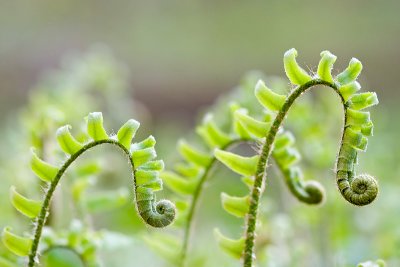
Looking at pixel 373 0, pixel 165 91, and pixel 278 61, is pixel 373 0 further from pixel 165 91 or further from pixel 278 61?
pixel 165 91

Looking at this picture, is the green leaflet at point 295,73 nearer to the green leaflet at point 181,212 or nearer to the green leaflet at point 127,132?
the green leaflet at point 127,132

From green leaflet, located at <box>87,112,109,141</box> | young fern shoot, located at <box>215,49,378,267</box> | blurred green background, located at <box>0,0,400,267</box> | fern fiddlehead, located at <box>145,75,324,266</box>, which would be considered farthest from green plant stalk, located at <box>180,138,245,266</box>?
blurred green background, located at <box>0,0,400,267</box>

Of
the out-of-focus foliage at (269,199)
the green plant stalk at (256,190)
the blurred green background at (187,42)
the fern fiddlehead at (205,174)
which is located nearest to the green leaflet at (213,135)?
the fern fiddlehead at (205,174)

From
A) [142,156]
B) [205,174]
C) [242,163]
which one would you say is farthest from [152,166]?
[205,174]

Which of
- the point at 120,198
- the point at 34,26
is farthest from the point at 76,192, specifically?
the point at 34,26

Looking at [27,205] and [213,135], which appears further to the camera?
[213,135]

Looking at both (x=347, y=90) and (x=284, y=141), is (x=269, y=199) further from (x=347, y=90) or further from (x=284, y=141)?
(x=347, y=90)

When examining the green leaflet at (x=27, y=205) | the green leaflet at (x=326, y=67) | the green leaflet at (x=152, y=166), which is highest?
the green leaflet at (x=326, y=67)

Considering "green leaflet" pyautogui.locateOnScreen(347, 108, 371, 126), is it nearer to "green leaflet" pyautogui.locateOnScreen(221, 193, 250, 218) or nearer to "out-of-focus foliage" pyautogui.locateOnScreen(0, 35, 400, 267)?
"green leaflet" pyautogui.locateOnScreen(221, 193, 250, 218)
